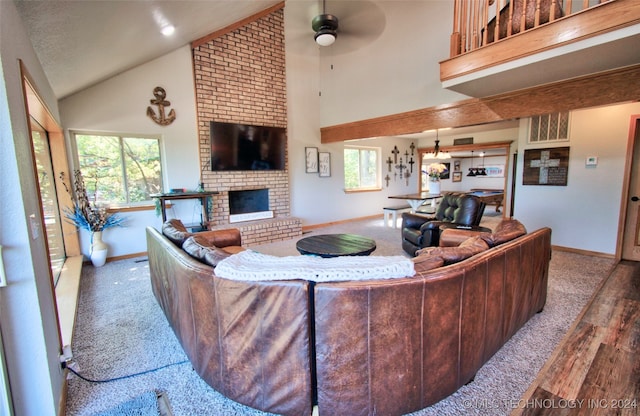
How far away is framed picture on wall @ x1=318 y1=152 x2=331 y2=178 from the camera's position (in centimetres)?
675

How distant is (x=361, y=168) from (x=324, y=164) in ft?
5.24

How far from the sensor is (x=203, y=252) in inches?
73.8

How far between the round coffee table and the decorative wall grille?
3.49 metres

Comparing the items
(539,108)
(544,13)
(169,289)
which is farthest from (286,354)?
(539,108)

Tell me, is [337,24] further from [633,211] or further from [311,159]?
[633,211]

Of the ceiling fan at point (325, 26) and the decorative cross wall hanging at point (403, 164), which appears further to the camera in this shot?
the decorative cross wall hanging at point (403, 164)

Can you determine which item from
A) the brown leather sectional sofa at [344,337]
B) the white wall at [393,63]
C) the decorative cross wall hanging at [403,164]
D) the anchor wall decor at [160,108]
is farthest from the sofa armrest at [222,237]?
the decorative cross wall hanging at [403,164]

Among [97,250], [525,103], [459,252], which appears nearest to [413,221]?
[525,103]

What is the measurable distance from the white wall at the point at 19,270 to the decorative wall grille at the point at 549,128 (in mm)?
5692

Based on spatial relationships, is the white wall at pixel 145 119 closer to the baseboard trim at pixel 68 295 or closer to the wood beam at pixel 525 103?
the baseboard trim at pixel 68 295

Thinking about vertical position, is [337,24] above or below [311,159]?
above

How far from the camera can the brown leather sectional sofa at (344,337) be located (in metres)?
1.39

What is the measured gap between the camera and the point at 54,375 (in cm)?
155

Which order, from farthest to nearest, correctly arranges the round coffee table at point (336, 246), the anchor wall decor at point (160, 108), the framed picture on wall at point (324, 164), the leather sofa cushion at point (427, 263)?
the framed picture on wall at point (324, 164) < the anchor wall decor at point (160, 108) < the round coffee table at point (336, 246) < the leather sofa cushion at point (427, 263)
